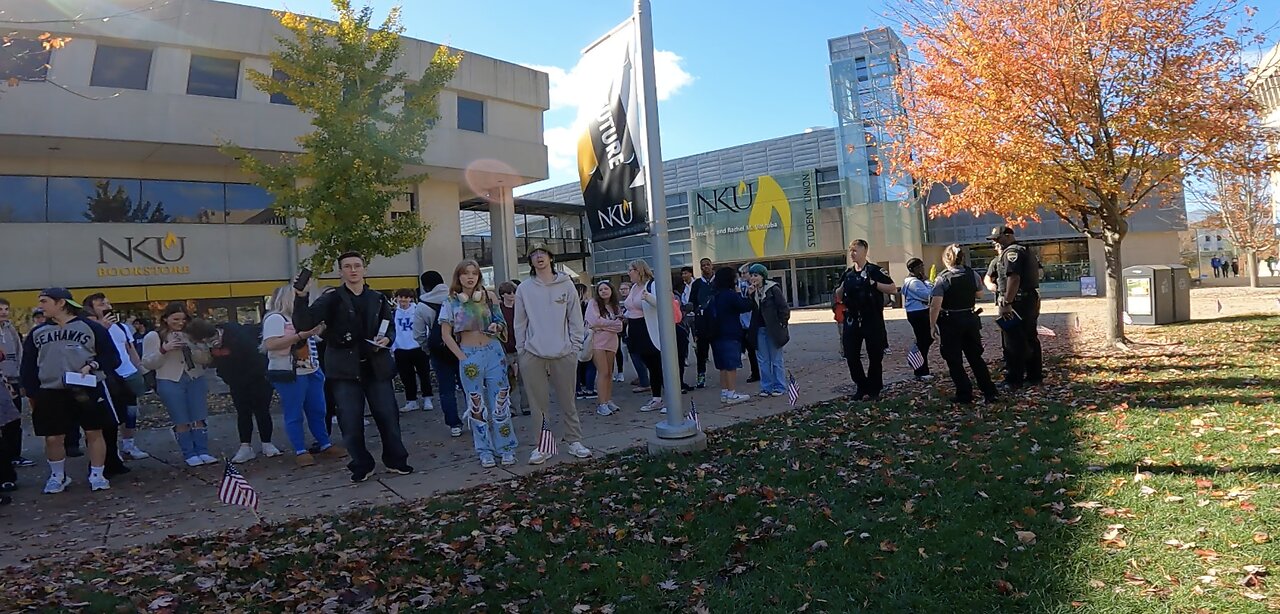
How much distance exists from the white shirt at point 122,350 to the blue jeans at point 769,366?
6680mm

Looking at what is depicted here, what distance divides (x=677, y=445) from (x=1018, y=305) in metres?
4.03

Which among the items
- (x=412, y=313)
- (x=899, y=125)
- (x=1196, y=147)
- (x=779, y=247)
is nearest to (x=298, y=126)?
(x=412, y=313)

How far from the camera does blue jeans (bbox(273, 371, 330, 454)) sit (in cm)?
686

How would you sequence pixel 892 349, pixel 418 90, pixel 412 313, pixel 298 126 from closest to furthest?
pixel 412 313
pixel 892 349
pixel 418 90
pixel 298 126

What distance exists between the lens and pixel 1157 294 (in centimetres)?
1392

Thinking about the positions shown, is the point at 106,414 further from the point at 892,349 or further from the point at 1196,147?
the point at 1196,147

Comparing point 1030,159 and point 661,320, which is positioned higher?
point 1030,159

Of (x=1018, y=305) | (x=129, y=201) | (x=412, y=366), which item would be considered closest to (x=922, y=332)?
(x=1018, y=305)

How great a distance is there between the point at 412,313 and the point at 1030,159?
8242 millimetres

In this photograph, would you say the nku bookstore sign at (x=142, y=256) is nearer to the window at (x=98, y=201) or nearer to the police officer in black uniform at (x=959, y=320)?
the window at (x=98, y=201)

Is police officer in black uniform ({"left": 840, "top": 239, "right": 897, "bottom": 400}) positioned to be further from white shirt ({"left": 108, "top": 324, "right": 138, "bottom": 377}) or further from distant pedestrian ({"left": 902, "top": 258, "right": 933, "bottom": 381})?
white shirt ({"left": 108, "top": 324, "right": 138, "bottom": 377})

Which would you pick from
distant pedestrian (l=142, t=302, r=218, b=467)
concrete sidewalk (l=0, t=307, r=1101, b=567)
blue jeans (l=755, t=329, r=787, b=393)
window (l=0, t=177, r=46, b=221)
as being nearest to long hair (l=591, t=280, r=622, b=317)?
concrete sidewalk (l=0, t=307, r=1101, b=567)

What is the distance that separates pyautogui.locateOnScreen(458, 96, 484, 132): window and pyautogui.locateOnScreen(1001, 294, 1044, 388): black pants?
20610 millimetres

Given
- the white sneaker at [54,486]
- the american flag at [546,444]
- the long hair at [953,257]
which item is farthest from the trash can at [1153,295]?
the white sneaker at [54,486]
